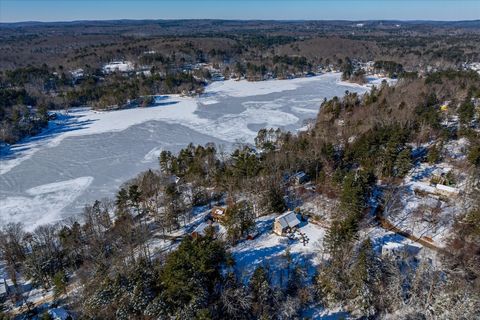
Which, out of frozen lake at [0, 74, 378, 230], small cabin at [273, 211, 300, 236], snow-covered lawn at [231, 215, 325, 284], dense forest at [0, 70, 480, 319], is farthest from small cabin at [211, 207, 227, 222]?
frozen lake at [0, 74, 378, 230]

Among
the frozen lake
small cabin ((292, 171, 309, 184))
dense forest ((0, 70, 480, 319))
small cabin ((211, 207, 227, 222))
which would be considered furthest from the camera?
the frozen lake

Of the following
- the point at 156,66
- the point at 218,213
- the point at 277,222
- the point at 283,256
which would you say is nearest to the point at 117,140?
the point at 218,213

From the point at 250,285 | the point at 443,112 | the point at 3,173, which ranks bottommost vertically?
the point at 3,173

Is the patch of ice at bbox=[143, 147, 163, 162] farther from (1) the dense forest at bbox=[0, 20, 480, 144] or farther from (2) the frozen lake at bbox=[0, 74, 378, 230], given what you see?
(1) the dense forest at bbox=[0, 20, 480, 144]

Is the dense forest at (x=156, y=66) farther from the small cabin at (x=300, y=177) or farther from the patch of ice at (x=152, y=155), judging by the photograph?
the small cabin at (x=300, y=177)

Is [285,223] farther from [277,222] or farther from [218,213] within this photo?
[218,213]

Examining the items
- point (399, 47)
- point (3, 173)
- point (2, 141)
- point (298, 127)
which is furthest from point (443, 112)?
point (399, 47)

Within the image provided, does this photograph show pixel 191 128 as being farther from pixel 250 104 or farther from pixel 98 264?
pixel 98 264
